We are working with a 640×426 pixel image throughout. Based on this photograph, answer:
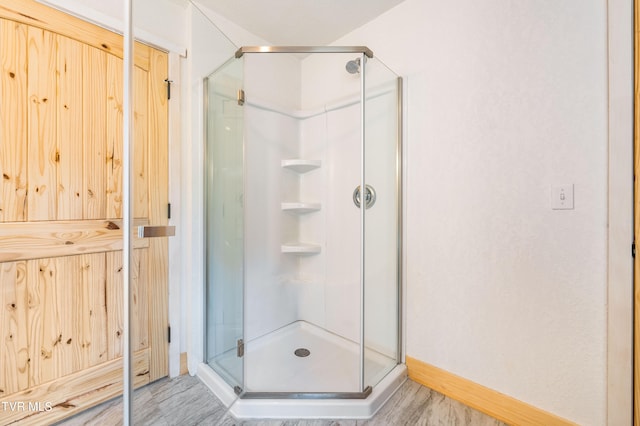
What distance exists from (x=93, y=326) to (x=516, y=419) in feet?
6.64

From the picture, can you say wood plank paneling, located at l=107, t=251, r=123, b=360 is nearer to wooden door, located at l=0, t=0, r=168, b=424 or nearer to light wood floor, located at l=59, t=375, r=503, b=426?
wooden door, located at l=0, t=0, r=168, b=424

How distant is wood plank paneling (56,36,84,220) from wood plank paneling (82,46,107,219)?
0.06 feet

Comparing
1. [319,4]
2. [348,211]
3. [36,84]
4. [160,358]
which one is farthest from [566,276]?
[36,84]

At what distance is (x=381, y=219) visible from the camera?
1.57 metres

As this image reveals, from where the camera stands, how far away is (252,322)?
5.90 feet

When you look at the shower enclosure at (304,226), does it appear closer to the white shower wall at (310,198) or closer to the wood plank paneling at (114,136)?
the white shower wall at (310,198)

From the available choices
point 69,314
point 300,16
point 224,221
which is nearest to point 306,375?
point 224,221

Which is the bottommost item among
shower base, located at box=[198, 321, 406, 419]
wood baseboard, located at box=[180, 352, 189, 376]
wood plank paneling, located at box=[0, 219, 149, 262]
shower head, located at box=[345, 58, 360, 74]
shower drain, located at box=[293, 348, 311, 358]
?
shower drain, located at box=[293, 348, 311, 358]

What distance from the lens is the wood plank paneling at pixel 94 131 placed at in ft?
4.00

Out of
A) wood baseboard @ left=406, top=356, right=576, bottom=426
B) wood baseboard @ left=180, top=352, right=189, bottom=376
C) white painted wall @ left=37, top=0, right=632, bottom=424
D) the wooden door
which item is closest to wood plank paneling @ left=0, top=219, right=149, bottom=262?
the wooden door

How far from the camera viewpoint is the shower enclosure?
1.38 m

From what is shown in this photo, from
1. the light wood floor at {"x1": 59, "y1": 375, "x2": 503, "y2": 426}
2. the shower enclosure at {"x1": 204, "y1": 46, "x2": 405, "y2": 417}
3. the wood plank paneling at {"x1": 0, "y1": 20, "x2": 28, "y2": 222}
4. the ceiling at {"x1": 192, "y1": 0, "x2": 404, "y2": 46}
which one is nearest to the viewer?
the light wood floor at {"x1": 59, "y1": 375, "x2": 503, "y2": 426}

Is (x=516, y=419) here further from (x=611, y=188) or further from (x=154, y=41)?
(x=154, y=41)

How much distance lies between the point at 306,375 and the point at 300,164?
1.33 meters
